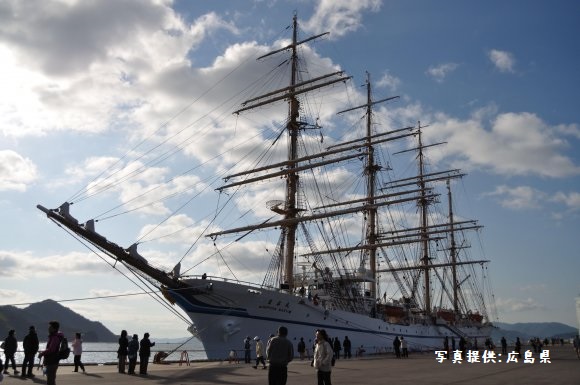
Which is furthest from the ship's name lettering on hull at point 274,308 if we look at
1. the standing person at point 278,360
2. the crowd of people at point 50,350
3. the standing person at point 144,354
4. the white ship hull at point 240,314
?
the standing person at point 278,360

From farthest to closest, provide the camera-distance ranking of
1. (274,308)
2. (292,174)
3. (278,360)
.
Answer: (292,174), (274,308), (278,360)

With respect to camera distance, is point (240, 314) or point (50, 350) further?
point (240, 314)

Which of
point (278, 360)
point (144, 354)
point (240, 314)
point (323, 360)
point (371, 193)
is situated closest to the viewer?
point (278, 360)

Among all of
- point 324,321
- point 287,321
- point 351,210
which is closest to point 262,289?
point 287,321

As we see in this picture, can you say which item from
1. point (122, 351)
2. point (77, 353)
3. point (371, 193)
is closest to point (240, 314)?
point (122, 351)

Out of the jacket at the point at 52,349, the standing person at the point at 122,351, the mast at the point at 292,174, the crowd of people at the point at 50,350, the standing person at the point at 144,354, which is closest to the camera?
the jacket at the point at 52,349

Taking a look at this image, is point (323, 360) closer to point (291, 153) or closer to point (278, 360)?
point (278, 360)

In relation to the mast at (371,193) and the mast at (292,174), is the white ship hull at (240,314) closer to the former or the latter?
the mast at (292,174)

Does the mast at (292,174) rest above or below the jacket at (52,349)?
above

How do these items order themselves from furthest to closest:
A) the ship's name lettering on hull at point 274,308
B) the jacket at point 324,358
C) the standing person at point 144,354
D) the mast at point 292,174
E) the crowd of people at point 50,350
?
1. the mast at point 292,174
2. the ship's name lettering on hull at point 274,308
3. the standing person at point 144,354
4. the crowd of people at point 50,350
5. the jacket at point 324,358

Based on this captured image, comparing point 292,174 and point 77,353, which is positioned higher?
point 292,174

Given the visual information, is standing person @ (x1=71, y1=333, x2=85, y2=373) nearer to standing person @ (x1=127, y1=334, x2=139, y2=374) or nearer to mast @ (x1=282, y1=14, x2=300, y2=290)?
standing person @ (x1=127, y1=334, x2=139, y2=374)

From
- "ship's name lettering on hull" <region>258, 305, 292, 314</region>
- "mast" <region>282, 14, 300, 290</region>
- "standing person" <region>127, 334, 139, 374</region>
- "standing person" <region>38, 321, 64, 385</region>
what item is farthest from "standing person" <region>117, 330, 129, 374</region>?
"mast" <region>282, 14, 300, 290</region>

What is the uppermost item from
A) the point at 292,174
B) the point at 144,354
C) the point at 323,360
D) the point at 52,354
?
the point at 292,174
